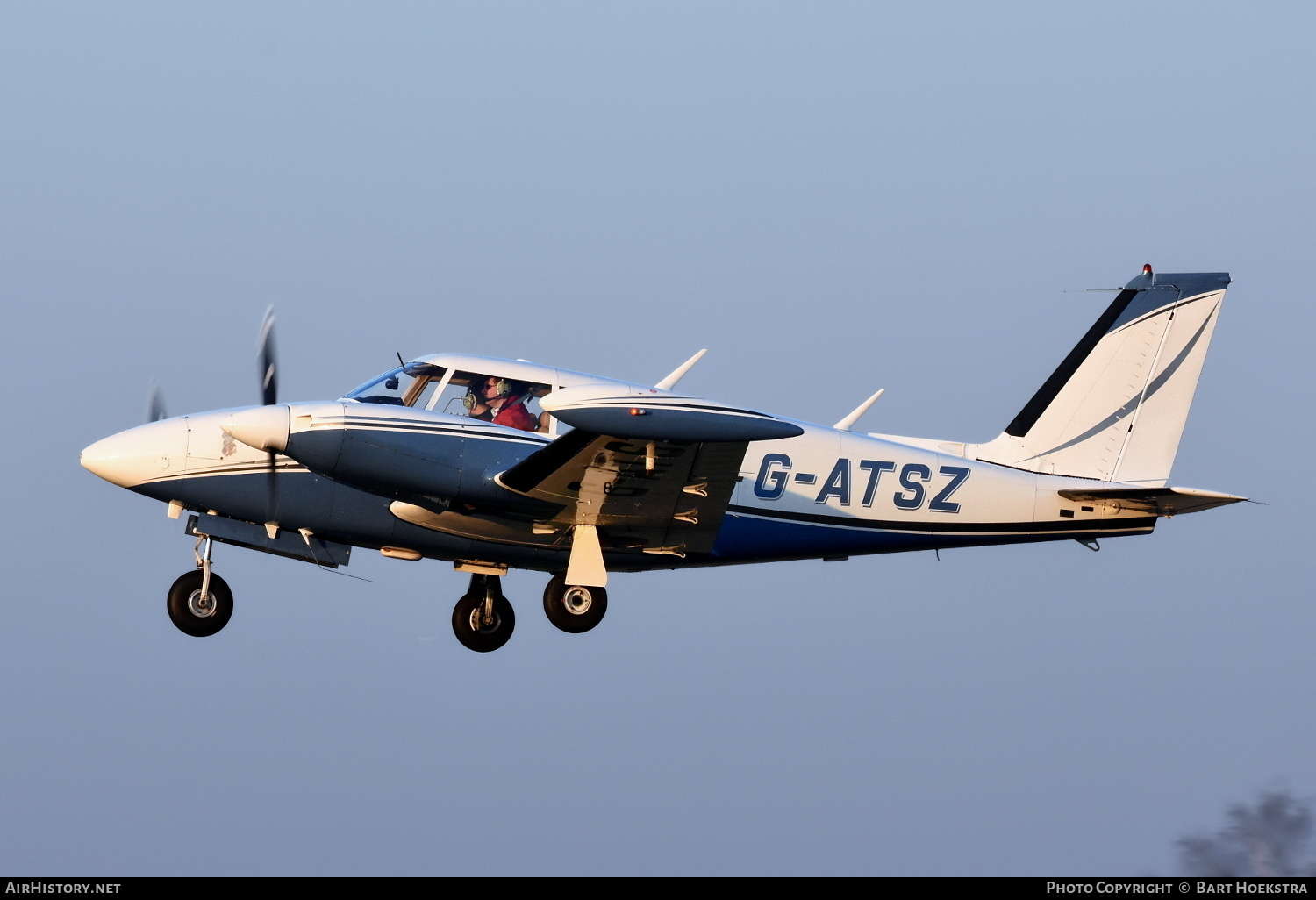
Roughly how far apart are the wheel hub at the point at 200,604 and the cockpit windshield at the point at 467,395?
8.59 ft

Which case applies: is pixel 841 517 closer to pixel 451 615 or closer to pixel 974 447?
pixel 974 447

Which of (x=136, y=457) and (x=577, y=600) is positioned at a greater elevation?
(x=136, y=457)

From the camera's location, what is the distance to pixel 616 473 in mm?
13867

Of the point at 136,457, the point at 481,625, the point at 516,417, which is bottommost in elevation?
the point at 481,625

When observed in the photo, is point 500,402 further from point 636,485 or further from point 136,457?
point 136,457

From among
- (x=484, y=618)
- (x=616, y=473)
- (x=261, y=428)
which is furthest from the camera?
(x=484, y=618)

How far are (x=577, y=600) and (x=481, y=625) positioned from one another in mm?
1565

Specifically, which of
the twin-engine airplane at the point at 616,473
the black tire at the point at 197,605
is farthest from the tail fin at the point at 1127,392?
the black tire at the point at 197,605

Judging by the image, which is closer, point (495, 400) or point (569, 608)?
point (495, 400)

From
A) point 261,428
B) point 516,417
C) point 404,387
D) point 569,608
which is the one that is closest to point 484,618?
point 569,608

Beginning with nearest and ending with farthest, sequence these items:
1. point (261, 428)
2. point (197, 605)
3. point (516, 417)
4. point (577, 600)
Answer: point (261, 428) → point (516, 417) → point (197, 605) → point (577, 600)

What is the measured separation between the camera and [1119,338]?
17.2 metres

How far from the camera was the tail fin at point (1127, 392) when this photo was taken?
54.7 ft
